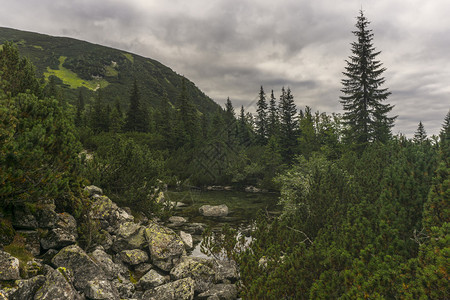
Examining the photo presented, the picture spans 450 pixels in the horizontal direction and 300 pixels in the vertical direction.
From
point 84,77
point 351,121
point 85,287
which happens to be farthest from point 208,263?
point 84,77

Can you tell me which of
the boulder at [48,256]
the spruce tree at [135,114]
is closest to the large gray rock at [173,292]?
the boulder at [48,256]

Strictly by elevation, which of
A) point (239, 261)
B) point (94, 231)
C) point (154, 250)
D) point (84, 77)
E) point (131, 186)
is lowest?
point (239, 261)

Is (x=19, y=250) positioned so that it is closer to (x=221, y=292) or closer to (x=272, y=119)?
(x=221, y=292)

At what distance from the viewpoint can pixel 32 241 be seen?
6.96 meters

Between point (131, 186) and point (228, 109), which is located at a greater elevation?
point (228, 109)

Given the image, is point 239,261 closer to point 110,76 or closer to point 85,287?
point 85,287

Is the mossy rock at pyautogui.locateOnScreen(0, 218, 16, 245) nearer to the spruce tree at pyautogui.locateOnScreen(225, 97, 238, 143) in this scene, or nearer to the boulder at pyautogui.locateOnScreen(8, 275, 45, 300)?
the boulder at pyautogui.locateOnScreen(8, 275, 45, 300)

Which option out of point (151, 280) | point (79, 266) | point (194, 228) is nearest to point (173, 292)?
point (151, 280)

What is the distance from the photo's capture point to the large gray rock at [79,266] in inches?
263

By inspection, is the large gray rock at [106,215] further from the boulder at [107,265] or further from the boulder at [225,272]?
the boulder at [225,272]

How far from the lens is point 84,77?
13612 centimetres

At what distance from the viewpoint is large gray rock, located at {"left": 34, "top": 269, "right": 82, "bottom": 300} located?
5453 millimetres

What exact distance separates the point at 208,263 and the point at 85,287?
14.2ft

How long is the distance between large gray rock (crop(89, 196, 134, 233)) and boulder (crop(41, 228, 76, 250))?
2.10m
